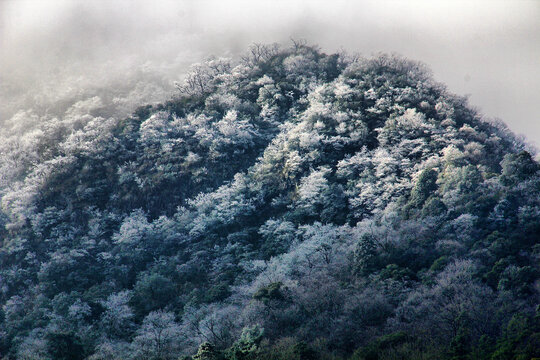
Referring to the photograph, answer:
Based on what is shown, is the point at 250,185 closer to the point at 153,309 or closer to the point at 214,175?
the point at 214,175

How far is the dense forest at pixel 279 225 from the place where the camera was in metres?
25.2

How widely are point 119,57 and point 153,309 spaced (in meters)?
81.3

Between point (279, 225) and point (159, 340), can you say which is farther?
point (279, 225)

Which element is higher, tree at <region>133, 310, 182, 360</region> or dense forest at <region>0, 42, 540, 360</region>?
dense forest at <region>0, 42, 540, 360</region>

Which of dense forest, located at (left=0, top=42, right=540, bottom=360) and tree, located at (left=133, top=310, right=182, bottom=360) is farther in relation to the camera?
tree, located at (left=133, top=310, right=182, bottom=360)

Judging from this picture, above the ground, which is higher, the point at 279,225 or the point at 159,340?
the point at 279,225

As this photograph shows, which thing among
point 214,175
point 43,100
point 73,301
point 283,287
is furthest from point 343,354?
point 43,100

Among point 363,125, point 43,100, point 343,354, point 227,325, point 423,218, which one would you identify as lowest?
point 343,354

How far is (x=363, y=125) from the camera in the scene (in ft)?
160

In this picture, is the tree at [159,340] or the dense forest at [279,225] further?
the tree at [159,340]

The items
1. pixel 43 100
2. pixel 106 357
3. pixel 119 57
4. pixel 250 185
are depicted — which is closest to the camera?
pixel 106 357

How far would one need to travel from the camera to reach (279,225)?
1626 inches

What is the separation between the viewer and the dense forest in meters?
25.2

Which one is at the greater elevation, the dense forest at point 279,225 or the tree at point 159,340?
the dense forest at point 279,225
